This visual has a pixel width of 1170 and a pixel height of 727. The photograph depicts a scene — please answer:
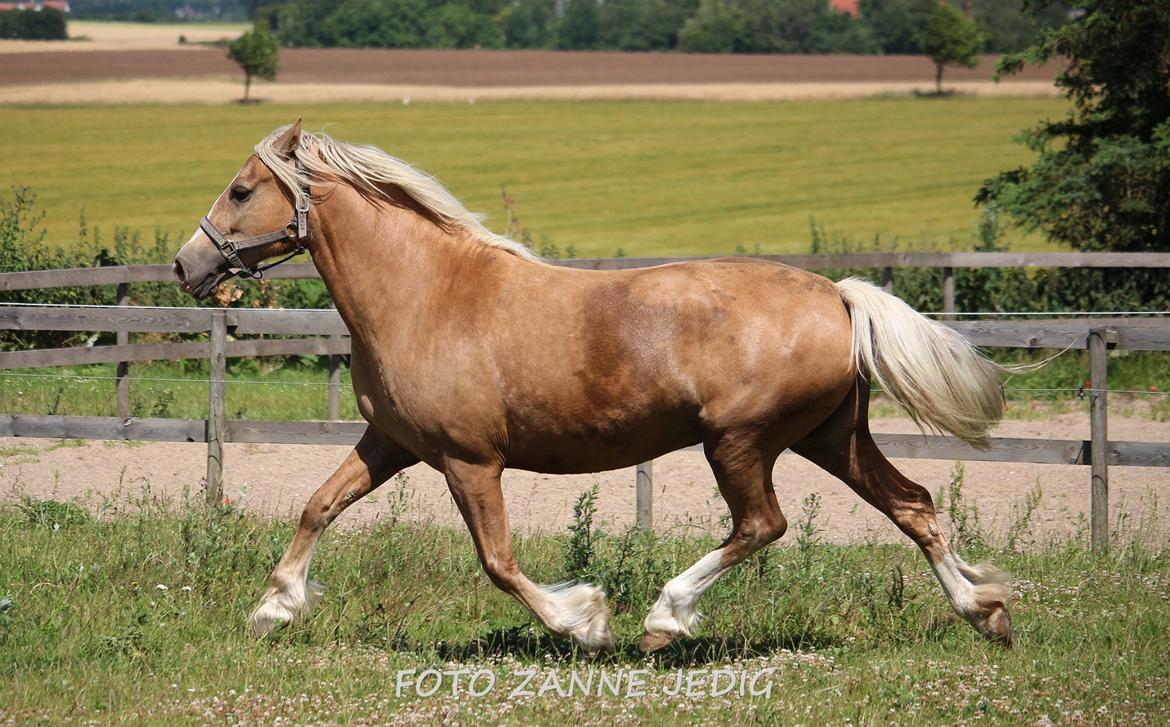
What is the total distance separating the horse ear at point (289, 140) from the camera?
5.43m

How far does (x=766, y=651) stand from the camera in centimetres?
546

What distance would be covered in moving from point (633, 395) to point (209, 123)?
43.0m

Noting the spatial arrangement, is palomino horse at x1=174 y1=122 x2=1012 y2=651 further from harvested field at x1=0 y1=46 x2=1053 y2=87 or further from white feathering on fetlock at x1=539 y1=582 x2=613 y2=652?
harvested field at x1=0 y1=46 x2=1053 y2=87

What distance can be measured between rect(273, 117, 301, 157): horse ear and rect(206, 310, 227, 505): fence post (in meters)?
2.39

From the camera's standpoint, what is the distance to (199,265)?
5.43m

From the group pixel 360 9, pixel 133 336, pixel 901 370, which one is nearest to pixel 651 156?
pixel 133 336

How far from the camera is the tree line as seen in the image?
8856 centimetres

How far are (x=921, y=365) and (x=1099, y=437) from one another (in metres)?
2.27

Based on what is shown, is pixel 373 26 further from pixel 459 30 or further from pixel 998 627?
pixel 998 627

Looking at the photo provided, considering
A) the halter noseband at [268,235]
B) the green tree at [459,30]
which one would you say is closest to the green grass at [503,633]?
the halter noseband at [268,235]

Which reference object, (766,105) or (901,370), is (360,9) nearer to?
(766,105)

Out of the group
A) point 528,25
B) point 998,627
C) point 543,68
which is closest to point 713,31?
point 543,68

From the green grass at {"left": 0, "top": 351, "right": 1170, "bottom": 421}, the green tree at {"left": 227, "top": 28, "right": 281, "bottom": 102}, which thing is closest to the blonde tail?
the green grass at {"left": 0, "top": 351, "right": 1170, "bottom": 421}

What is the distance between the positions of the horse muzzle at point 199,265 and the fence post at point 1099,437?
4.64 meters
